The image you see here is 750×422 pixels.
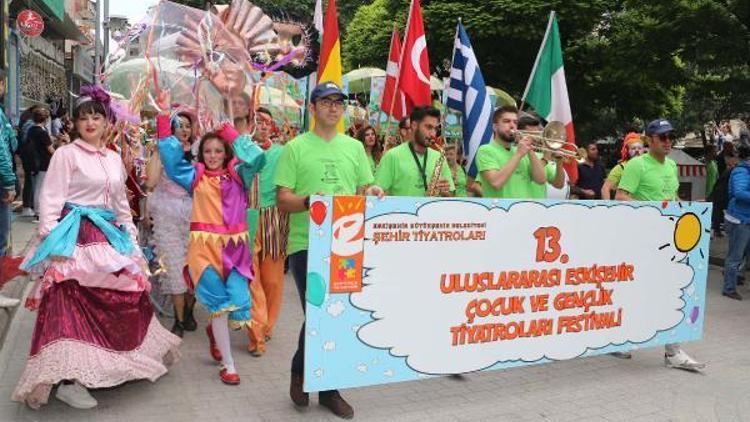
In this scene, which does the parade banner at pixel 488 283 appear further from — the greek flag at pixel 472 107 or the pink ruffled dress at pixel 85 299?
the greek flag at pixel 472 107

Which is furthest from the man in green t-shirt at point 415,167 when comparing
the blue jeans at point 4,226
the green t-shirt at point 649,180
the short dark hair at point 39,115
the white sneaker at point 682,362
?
the short dark hair at point 39,115

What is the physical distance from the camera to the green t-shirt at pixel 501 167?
16.5 ft

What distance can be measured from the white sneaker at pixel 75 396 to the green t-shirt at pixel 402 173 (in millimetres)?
2387

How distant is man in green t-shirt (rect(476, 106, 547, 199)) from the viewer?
16.4ft

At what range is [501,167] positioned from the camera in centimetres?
504

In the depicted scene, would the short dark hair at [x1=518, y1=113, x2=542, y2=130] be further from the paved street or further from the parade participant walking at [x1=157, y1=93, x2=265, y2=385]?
the parade participant walking at [x1=157, y1=93, x2=265, y2=385]

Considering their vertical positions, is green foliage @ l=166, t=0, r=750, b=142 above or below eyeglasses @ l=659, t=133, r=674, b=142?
above

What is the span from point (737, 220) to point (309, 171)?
6383 millimetres

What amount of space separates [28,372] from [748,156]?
26.8 ft

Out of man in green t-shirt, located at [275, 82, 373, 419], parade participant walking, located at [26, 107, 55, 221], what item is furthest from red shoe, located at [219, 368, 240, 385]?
parade participant walking, located at [26, 107, 55, 221]

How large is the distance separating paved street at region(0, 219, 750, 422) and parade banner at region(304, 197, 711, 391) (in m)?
0.28

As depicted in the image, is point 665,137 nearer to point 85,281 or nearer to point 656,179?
point 656,179

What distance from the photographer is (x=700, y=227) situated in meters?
5.36

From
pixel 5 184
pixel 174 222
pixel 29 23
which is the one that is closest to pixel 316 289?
pixel 174 222
